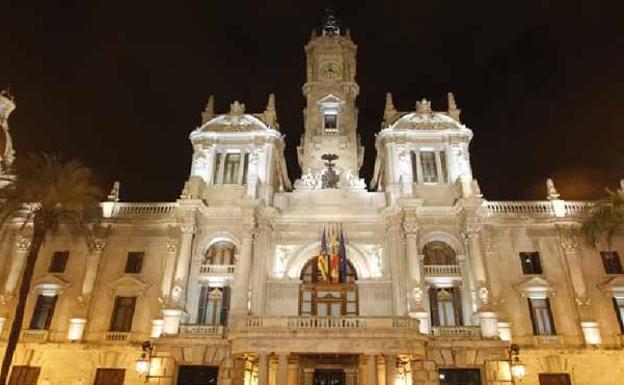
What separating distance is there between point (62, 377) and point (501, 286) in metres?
30.3

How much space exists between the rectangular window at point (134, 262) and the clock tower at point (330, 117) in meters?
13.3

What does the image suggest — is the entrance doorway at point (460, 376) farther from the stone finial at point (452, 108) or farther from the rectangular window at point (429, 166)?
the stone finial at point (452, 108)

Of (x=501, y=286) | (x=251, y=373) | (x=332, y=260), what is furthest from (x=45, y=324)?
(x=501, y=286)

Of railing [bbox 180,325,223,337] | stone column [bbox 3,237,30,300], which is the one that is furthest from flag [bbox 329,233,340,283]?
stone column [bbox 3,237,30,300]

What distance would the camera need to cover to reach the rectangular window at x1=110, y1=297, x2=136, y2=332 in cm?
3478

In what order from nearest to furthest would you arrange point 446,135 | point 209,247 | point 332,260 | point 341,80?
point 332,260 → point 209,247 → point 446,135 → point 341,80

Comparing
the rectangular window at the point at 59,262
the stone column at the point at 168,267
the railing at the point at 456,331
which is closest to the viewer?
the railing at the point at 456,331

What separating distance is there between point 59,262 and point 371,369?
80.9ft

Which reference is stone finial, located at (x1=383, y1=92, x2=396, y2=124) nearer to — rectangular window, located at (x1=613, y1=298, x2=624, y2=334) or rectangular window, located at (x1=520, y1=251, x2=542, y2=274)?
rectangular window, located at (x1=520, y1=251, x2=542, y2=274)

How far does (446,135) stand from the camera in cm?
4066

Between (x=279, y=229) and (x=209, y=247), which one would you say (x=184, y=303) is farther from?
(x=279, y=229)

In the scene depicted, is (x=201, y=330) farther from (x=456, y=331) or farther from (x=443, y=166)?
(x=443, y=166)

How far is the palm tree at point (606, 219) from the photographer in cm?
3114

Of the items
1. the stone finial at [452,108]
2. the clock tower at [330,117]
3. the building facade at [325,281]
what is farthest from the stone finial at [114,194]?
the stone finial at [452,108]
